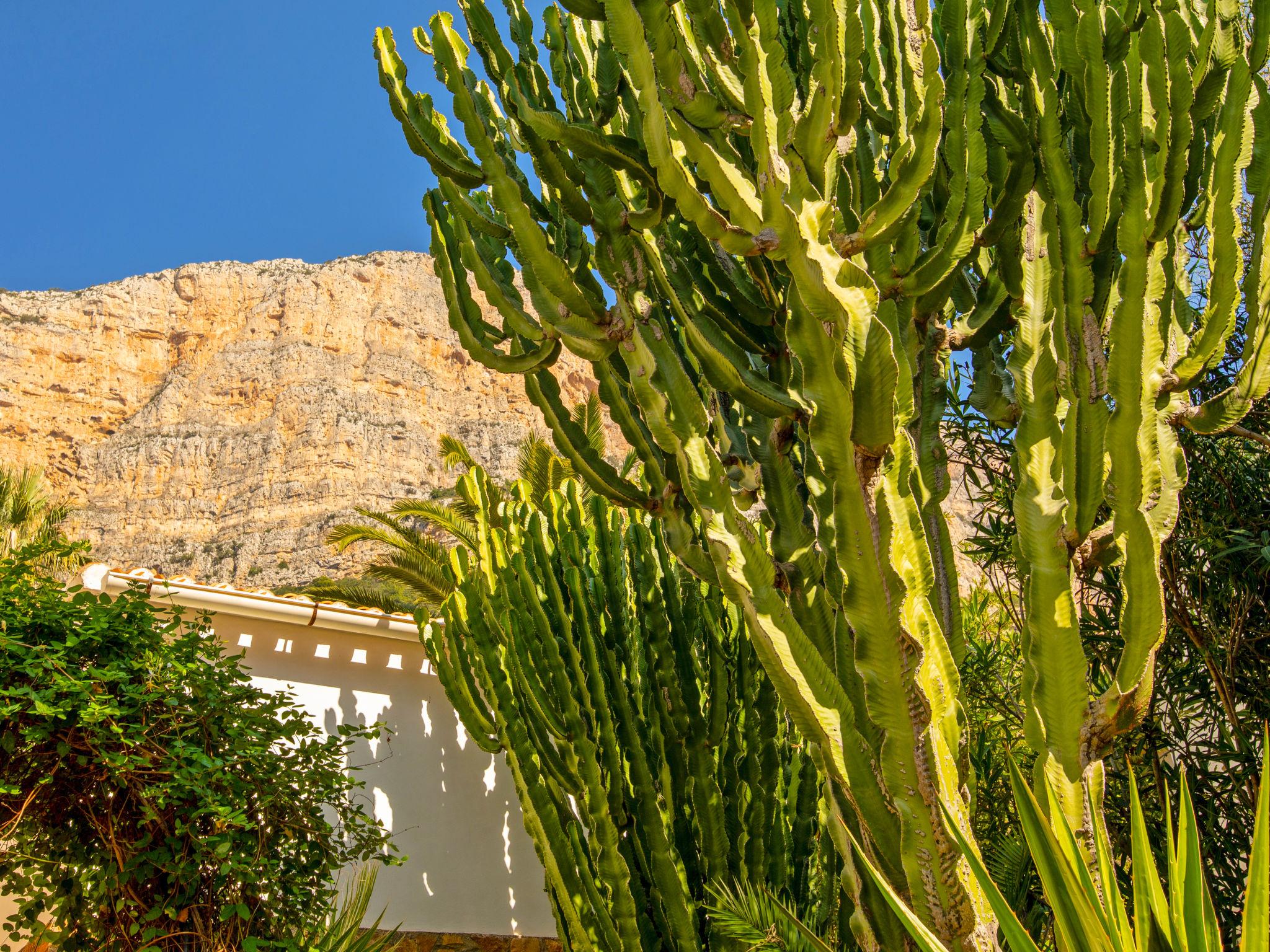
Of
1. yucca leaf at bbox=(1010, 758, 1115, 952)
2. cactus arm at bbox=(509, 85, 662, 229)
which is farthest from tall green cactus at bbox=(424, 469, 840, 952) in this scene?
cactus arm at bbox=(509, 85, 662, 229)

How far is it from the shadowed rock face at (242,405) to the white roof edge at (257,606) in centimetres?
2292

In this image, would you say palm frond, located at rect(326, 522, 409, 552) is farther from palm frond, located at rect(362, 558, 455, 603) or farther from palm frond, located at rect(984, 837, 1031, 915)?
palm frond, located at rect(984, 837, 1031, 915)

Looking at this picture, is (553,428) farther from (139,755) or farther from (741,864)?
(139,755)

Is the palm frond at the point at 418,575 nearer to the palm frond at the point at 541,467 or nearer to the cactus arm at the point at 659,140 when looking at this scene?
the palm frond at the point at 541,467

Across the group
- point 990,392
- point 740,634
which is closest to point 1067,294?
point 990,392

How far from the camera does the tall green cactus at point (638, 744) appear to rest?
10.2 feet

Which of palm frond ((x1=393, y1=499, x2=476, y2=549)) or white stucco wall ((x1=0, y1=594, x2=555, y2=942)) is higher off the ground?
palm frond ((x1=393, y1=499, x2=476, y2=549))

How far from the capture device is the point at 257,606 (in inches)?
203

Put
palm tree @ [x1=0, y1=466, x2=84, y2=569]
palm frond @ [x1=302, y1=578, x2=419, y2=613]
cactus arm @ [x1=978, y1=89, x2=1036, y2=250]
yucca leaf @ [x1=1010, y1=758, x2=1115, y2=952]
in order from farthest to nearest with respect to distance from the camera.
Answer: palm tree @ [x1=0, y1=466, x2=84, y2=569] < palm frond @ [x1=302, y1=578, x2=419, y2=613] < cactus arm @ [x1=978, y1=89, x2=1036, y2=250] < yucca leaf @ [x1=1010, y1=758, x2=1115, y2=952]

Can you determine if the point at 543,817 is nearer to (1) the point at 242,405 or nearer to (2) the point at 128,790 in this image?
(2) the point at 128,790

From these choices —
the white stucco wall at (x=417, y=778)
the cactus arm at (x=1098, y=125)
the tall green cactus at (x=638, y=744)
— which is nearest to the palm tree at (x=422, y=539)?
the white stucco wall at (x=417, y=778)

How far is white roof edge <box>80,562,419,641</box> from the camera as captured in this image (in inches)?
188

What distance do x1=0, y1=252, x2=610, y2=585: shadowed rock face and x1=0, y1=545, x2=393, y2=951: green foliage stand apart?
81.2 ft

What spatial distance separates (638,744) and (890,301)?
173cm
